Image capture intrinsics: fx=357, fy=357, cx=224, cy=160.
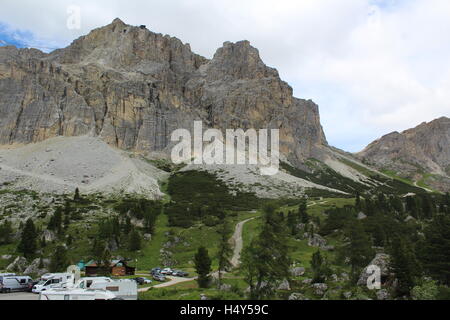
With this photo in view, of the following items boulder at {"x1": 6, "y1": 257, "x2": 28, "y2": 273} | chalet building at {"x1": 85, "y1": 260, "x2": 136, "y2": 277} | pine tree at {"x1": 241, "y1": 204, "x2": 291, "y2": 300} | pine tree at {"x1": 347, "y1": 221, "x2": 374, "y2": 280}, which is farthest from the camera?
boulder at {"x1": 6, "y1": 257, "x2": 28, "y2": 273}

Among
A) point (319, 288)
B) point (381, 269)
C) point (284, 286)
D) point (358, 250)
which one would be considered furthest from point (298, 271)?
point (381, 269)

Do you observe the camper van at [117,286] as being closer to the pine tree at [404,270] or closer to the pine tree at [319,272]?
the pine tree at [319,272]

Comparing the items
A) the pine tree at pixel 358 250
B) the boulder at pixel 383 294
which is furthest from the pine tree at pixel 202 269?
the pine tree at pixel 358 250

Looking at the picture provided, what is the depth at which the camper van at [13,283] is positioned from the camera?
37438 millimetres

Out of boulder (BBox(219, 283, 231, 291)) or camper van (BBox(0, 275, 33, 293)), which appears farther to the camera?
boulder (BBox(219, 283, 231, 291))

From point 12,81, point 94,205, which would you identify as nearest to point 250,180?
point 94,205

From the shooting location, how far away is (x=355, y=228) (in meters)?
55.6

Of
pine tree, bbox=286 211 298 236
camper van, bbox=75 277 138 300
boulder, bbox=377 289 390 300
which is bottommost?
boulder, bbox=377 289 390 300

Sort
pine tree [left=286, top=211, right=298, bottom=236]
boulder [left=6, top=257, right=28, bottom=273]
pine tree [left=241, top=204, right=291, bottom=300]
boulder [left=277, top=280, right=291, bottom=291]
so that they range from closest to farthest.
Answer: pine tree [left=241, top=204, right=291, bottom=300] → boulder [left=277, top=280, right=291, bottom=291] → boulder [left=6, top=257, right=28, bottom=273] → pine tree [left=286, top=211, right=298, bottom=236]

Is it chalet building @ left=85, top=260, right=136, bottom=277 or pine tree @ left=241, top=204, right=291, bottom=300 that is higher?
pine tree @ left=241, top=204, right=291, bottom=300

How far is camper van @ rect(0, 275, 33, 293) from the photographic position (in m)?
37.4

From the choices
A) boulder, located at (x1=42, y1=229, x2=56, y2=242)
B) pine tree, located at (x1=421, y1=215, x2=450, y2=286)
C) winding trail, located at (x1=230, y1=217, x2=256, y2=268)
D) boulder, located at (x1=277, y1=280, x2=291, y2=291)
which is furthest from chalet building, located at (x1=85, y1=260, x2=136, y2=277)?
pine tree, located at (x1=421, y1=215, x2=450, y2=286)

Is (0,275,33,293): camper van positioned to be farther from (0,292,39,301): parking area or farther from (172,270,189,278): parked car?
(172,270,189,278): parked car
